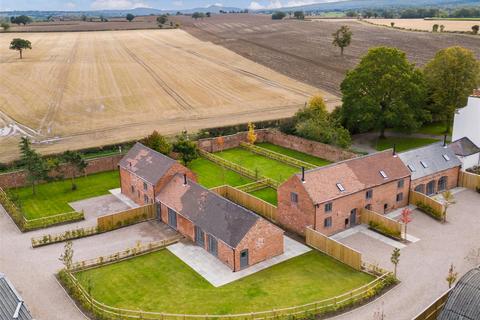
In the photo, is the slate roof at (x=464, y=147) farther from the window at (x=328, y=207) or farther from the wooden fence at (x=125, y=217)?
the wooden fence at (x=125, y=217)

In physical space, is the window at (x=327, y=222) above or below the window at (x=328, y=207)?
below

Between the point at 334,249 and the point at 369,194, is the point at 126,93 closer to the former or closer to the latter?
the point at 369,194

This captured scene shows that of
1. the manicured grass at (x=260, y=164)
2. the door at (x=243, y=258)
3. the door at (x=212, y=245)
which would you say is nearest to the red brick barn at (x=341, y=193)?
the door at (x=243, y=258)

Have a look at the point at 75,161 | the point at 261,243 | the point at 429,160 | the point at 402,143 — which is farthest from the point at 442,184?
the point at 75,161

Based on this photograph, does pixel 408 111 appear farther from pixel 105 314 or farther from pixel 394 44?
pixel 394 44

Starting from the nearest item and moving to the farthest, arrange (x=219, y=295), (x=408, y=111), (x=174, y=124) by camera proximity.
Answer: (x=219, y=295) → (x=408, y=111) → (x=174, y=124)

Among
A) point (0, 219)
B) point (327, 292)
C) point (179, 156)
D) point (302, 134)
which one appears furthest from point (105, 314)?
point (302, 134)

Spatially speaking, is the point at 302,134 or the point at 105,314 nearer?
the point at 105,314
